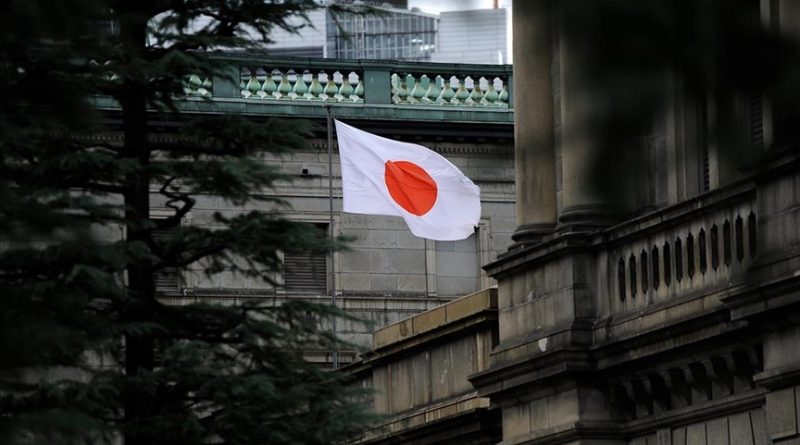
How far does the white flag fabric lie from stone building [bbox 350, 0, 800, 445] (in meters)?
7.59

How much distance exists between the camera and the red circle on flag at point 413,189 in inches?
1357

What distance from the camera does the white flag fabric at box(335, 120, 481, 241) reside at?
34531mm

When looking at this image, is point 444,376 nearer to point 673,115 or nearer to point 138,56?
point 138,56

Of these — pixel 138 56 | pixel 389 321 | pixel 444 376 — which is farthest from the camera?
pixel 389 321

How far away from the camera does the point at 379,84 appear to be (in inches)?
1715

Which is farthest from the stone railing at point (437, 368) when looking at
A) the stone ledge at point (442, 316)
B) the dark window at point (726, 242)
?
the dark window at point (726, 242)

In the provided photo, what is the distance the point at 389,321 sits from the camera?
43.5m

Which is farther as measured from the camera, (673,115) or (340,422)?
(340,422)

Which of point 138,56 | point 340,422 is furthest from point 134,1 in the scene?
point 340,422

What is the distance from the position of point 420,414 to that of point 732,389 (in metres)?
6.83

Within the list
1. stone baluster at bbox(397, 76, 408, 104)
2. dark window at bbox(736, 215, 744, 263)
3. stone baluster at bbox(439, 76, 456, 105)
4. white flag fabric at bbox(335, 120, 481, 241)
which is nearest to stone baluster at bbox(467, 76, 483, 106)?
stone baluster at bbox(439, 76, 456, 105)

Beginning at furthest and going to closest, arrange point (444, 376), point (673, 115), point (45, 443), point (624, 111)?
point (444, 376)
point (45, 443)
point (673, 115)
point (624, 111)

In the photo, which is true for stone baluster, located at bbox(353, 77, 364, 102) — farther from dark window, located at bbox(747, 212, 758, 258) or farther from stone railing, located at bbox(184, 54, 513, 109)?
dark window, located at bbox(747, 212, 758, 258)

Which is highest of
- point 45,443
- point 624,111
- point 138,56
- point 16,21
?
point 138,56
